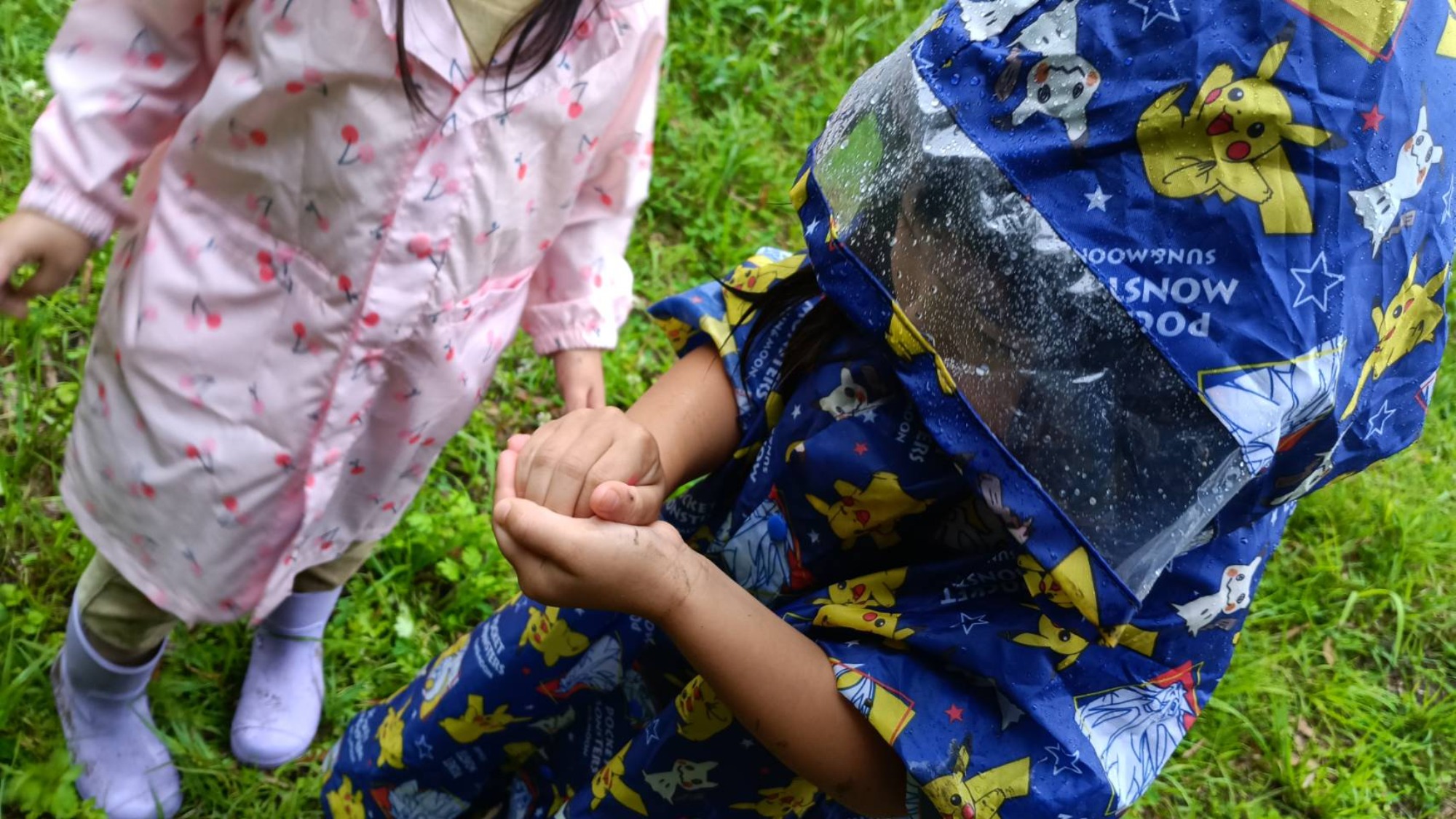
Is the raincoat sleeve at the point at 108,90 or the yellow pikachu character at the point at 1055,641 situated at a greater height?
the raincoat sleeve at the point at 108,90

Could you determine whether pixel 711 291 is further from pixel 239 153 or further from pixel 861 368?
pixel 239 153

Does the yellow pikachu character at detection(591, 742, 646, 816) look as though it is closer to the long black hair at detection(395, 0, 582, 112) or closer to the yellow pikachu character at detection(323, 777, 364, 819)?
the yellow pikachu character at detection(323, 777, 364, 819)

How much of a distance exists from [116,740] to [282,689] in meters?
0.29

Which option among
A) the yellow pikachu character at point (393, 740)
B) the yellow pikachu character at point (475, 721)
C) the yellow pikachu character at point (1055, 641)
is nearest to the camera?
the yellow pikachu character at point (1055, 641)

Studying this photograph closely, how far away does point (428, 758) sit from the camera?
1.76m

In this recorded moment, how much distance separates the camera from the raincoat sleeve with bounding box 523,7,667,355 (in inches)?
69.9

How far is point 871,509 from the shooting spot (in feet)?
4.11

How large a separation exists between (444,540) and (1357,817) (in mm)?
2286

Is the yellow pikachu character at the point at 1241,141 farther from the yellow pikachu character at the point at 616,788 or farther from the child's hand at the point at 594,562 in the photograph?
the yellow pikachu character at the point at 616,788

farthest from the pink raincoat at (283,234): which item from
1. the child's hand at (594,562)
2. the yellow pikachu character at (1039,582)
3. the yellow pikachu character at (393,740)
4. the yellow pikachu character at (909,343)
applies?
the yellow pikachu character at (1039,582)

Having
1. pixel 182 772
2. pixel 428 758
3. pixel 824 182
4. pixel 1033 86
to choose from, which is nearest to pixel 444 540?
pixel 182 772

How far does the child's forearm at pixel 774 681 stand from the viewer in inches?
47.3

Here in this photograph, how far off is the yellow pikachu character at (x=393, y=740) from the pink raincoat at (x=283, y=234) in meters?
0.27

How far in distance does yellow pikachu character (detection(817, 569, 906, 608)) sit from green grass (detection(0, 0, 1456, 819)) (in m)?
1.39
